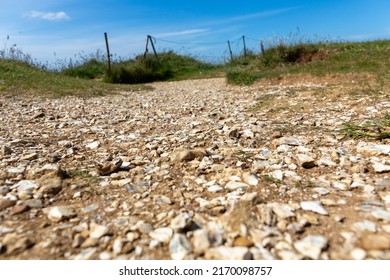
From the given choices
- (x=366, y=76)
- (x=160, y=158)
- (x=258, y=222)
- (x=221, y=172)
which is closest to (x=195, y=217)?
(x=258, y=222)

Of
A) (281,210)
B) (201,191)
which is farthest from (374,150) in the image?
(201,191)

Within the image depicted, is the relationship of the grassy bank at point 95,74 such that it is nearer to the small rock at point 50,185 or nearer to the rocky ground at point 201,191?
the rocky ground at point 201,191

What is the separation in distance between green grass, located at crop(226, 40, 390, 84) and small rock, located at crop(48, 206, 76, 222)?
7025 millimetres

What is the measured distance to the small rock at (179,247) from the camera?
1.56 metres

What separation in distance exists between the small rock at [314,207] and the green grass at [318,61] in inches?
234

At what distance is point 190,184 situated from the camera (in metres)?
2.38

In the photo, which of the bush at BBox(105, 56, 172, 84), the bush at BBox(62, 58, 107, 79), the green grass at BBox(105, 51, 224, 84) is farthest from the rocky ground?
the bush at BBox(62, 58, 107, 79)

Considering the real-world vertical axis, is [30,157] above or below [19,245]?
above

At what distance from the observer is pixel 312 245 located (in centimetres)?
154

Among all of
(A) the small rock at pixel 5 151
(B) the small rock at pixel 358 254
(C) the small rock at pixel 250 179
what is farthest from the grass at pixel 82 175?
(B) the small rock at pixel 358 254

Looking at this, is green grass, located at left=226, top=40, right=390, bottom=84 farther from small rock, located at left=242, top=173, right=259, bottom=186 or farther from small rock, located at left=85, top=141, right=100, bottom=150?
small rock, located at left=85, top=141, right=100, bottom=150

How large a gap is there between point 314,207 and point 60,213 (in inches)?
66.3

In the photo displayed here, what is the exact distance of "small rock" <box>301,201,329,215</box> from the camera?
6.03 feet

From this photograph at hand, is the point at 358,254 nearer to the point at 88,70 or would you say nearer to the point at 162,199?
the point at 162,199
